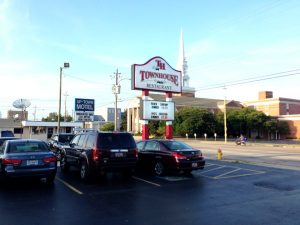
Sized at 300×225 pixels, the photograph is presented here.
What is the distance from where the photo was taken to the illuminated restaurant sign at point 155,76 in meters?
23.5

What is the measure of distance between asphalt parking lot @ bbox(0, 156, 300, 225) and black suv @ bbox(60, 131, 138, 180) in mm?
507

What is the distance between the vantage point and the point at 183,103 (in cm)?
10081

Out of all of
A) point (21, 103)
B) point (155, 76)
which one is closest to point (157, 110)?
point (155, 76)

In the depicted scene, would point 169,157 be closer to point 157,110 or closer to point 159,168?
point 159,168

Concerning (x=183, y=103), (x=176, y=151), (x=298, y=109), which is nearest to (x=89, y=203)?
(x=176, y=151)

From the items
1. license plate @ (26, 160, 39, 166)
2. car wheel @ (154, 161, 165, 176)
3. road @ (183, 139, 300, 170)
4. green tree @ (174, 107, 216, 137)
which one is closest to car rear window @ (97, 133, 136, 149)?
car wheel @ (154, 161, 165, 176)

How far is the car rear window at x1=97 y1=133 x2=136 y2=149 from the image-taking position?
12.2 m

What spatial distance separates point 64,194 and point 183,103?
302 feet

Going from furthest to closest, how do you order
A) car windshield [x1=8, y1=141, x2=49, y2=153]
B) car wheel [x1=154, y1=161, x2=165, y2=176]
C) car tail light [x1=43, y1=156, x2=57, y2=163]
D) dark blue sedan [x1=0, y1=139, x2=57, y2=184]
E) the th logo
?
the th logo < car wheel [x1=154, y1=161, x2=165, y2=176] < car windshield [x1=8, y1=141, x2=49, y2=153] < car tail light [x1=43, y1=156, x2=57, y2=163] < dark blue sedan [x1=0, y1=139, x2=57, y2=184]

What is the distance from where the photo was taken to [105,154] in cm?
1205

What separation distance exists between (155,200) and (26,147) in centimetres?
487

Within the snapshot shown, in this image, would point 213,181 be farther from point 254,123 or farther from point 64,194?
point 254,123

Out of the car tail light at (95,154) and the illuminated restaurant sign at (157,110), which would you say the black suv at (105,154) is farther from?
the illuminated restaurant sign at (157,110)

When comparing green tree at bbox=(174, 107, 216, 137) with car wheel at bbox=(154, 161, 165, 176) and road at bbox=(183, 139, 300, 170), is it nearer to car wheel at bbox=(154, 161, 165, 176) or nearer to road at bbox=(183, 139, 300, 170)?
road at bbox=(183, 139, 300, 170)
